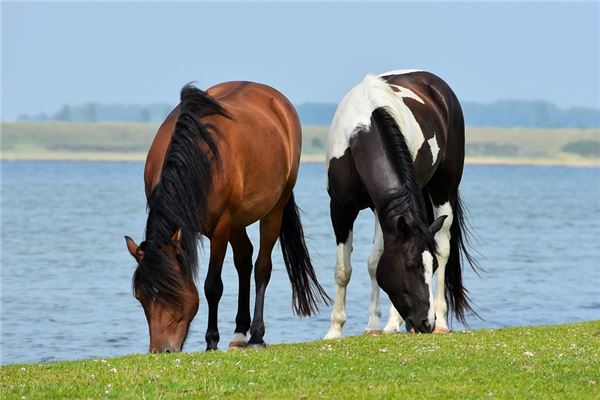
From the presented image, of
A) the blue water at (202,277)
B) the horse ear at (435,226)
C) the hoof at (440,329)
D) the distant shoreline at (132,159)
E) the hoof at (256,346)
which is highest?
the horse ear at (435,226)

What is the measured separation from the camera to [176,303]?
9.23 m

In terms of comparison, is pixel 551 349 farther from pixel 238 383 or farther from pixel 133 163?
pixel 133 163

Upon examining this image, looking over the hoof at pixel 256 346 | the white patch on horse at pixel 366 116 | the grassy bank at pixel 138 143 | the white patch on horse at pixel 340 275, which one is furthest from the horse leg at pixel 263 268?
the grassy bank at pixel 138 143

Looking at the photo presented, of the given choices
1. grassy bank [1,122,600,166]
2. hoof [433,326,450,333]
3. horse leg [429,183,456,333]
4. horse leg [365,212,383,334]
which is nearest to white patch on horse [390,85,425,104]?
horse leg [429,183,456,333]

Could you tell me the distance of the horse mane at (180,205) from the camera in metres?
9.18

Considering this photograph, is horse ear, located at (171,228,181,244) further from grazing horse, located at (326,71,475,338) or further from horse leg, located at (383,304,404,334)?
horse leg, located at (383,304,404,334)

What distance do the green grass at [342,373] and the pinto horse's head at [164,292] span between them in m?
0.16

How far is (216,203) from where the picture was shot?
33.2 feet

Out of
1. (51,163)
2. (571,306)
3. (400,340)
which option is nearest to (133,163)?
(51,163)

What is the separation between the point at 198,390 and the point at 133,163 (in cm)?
16596

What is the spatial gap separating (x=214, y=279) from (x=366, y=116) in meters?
2.39

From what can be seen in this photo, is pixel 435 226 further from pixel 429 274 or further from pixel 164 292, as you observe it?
pixel 164 292

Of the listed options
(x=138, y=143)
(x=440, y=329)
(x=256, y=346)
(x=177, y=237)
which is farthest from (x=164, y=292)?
(x=138, y=143)

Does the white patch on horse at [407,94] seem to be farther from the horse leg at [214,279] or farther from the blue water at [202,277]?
the blue water at [202,277]
